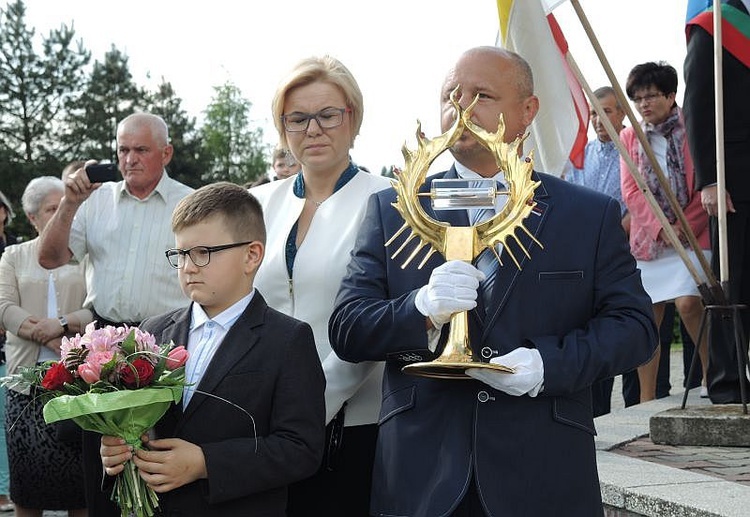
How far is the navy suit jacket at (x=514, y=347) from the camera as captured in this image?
3.32 meters

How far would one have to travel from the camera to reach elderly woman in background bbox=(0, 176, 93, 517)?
6.71 meters

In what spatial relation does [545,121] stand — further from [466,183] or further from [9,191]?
[9,191]

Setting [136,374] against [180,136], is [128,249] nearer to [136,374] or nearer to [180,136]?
[136,374]

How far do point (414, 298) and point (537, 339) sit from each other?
1.17 ft

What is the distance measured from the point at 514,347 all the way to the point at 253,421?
839mm

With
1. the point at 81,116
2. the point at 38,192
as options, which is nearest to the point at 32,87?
the point at 81,116

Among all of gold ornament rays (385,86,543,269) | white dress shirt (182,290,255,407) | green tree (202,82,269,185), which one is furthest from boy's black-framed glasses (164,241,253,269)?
green tree (202,82,269,185)

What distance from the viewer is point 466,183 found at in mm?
3219

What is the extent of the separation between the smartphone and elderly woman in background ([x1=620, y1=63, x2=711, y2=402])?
362 centimetres

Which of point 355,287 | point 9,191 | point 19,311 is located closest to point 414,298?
point 355,287

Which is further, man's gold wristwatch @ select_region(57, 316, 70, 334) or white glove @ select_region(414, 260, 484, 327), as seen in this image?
man's gold wristwatch @ select_region(57, 316, 70, 334)

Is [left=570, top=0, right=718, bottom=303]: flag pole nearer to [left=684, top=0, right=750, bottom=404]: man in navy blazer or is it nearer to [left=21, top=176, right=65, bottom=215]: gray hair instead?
[left=684, top=0, right=750, bottom=404]: man in navy blazer

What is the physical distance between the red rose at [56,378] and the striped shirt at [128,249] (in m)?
2.95

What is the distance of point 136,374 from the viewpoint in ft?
11.0
